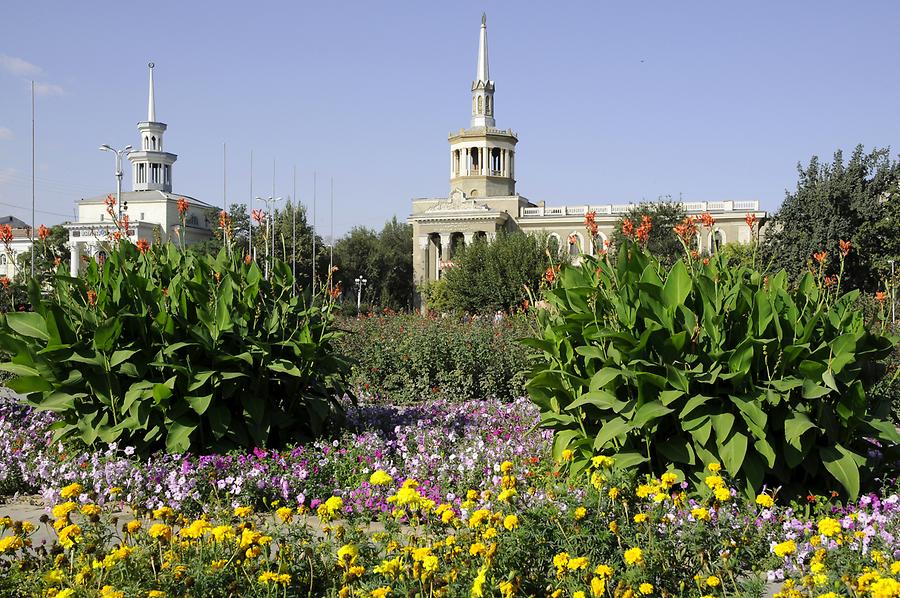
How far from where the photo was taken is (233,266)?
6438 mm

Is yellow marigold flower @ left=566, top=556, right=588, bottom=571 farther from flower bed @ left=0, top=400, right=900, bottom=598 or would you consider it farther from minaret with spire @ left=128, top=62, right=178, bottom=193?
minaret with spire @ left=128, top=62, right=178, bottom=193

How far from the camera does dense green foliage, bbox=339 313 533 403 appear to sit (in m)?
10.7

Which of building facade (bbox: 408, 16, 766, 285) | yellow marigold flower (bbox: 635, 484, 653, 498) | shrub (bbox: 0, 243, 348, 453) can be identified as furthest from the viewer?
building facade (bbox: 408, 16, 766, 285)

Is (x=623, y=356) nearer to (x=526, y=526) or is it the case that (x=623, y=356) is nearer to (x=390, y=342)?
(x=526, y=526)

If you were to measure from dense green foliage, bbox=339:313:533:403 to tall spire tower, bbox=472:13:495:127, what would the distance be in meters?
75.6

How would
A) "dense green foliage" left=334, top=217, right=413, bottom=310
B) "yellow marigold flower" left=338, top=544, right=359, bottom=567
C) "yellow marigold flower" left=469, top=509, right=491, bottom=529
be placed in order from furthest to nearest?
"dense green foliage" left=334, top=217, right=413, bottom=310 < "yellow marigold flower" left=469, top=509, right=491, bottom=529 < "yellow marigold flower" left=338, top=544, right=359, bottom=567

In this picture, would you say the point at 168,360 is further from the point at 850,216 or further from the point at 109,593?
the point at 850,216

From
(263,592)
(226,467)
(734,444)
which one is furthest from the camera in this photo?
(226,467)

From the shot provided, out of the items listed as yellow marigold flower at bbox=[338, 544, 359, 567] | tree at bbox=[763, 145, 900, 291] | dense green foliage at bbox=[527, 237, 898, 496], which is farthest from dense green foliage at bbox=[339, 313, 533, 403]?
tree at bbox=[763, 145, 900, 291]

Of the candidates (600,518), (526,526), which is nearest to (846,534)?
(600,518)

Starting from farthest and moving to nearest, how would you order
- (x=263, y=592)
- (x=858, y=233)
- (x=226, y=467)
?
(x=858, y=233) < (x=226, y=467) < (x=263, y=592)

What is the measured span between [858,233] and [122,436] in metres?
34.4

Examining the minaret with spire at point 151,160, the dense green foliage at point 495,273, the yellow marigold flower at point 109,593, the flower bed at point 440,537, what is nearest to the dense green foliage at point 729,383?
the flower bed at point 440,537

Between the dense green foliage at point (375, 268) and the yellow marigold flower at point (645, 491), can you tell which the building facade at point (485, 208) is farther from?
the yellow marigold flower at point (645, 491)
